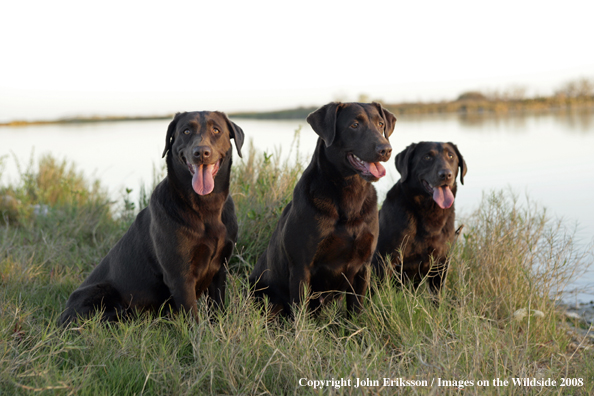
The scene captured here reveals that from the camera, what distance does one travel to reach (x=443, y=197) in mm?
4090

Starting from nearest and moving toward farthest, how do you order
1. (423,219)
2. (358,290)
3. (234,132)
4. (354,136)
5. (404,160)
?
(354,136) < (234,132) < (358,290) < (423,219) < (404,160)

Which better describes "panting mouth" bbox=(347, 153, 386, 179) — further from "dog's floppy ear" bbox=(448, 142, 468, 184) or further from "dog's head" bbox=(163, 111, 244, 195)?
"dog's floppy ear" bbox=(448, 142, 468, 184)

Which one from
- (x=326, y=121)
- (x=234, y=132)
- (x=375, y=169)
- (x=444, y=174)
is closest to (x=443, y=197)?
(x=444, y=174)

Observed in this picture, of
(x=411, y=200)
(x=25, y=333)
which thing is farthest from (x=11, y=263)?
(x=411, y=200)

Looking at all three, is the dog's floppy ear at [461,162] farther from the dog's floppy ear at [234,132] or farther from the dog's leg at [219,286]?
the dog's leg at [219,286]

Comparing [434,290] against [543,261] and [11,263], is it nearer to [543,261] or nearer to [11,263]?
[543,261]

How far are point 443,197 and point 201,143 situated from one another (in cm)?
209

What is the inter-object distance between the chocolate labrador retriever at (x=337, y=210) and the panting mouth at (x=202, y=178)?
25.3 inches

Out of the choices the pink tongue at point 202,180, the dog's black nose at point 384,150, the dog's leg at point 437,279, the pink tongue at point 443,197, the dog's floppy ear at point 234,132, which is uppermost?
the dog's floppy ear at point 234,132

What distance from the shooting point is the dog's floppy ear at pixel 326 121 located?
11.1 ft

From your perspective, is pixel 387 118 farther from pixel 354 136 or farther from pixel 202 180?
pixel 202 180

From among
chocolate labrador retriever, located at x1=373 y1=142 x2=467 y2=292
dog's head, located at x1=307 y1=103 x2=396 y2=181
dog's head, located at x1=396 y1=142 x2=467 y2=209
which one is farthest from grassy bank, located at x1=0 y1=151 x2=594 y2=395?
dog's head, located at x1=307 y1=103 x2=396 y2=181

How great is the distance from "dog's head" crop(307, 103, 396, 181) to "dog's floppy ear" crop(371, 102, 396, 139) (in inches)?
1.2

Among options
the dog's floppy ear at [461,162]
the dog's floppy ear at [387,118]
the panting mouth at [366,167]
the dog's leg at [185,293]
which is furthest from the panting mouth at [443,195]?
the dog's leg at [185,293]
